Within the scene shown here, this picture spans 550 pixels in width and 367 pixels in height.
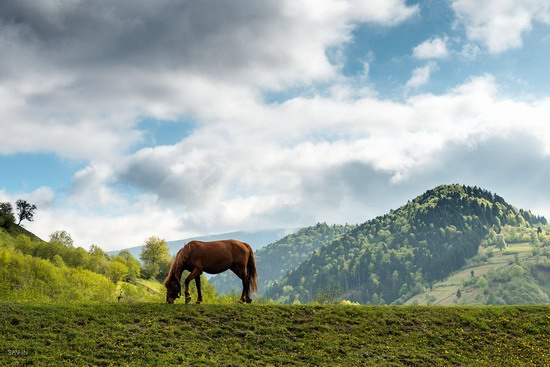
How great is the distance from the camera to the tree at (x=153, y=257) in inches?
5738

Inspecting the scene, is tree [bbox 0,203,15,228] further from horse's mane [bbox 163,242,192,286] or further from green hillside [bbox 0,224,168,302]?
horse's mane [bbox 163,242,192,286]

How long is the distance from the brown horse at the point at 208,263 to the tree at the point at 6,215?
4876 inches

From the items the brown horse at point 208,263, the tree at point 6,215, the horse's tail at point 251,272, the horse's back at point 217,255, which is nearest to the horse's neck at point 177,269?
the brown horse at point 208,263

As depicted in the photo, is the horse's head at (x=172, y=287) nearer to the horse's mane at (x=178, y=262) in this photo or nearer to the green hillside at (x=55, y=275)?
the horse's mane at (x=178, y=262)

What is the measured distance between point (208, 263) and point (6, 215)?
419ft

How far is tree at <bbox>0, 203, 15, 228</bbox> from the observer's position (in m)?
128

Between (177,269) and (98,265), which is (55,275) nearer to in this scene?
(98,265)

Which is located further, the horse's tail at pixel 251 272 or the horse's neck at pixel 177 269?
the horse's tail at pixel 251 272

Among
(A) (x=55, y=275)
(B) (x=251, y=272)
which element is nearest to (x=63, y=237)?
(A) (x=55, y=275)

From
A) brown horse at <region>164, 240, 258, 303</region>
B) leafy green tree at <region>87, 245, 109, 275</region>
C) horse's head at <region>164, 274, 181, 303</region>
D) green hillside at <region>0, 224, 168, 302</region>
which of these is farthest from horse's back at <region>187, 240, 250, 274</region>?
leafy green tree at <region>87, 245, 109, 275</region>

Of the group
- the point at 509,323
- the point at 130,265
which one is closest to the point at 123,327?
the point at 509,323

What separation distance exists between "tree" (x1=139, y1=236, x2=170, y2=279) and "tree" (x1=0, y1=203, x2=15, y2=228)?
1580 inches

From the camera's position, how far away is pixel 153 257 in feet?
481

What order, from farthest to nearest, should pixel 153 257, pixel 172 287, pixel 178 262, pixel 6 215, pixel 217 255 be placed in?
pixel 153 257, pixel 6 215, pixel 217 255, pixel 178 262, pixel 172 287
